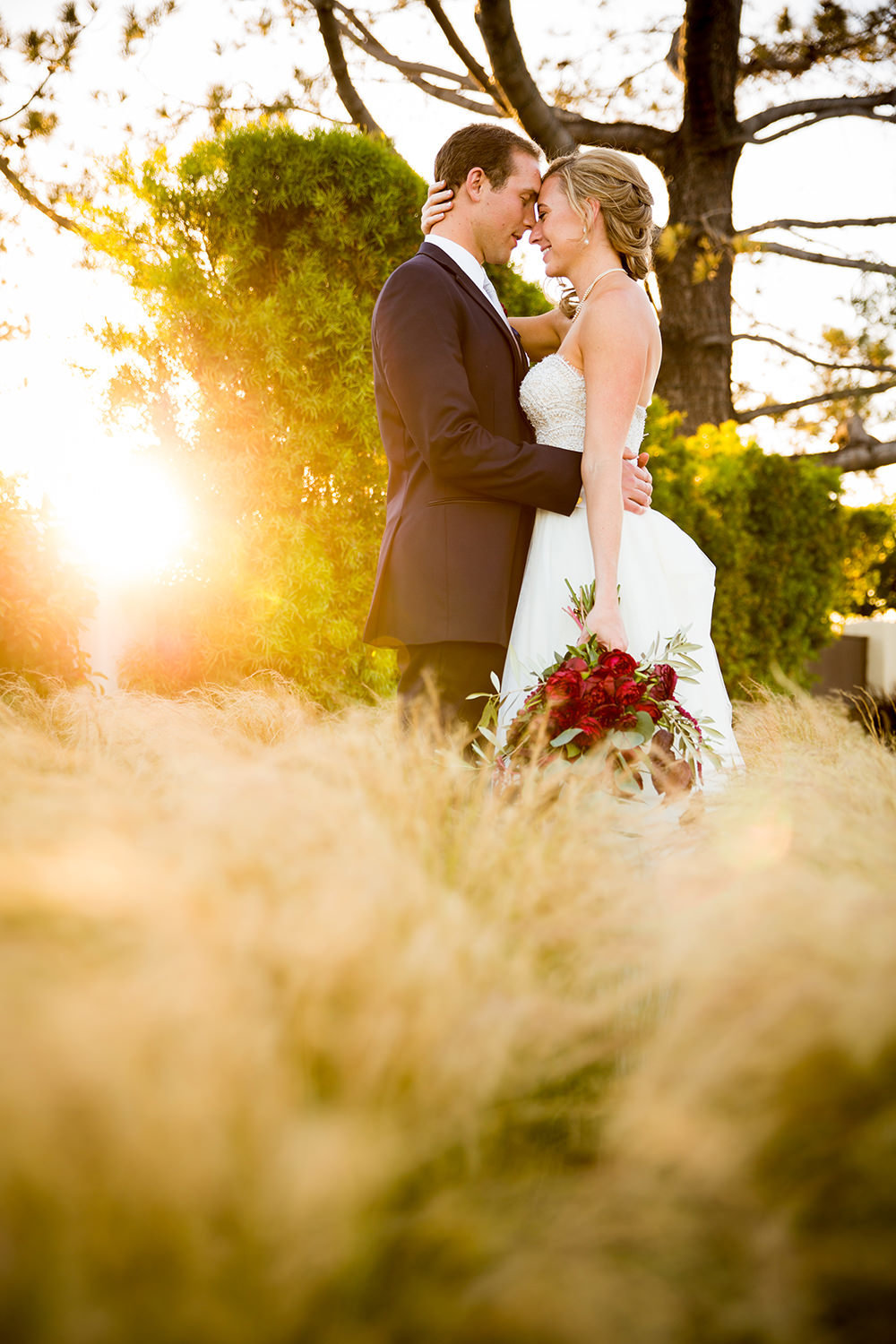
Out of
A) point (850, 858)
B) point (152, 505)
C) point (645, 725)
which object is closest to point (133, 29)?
point (152, 505)

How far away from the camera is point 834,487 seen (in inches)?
352

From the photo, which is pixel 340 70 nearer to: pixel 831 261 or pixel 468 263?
pixel 831 261

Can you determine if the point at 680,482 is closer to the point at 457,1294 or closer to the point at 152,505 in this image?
the point at 152,505

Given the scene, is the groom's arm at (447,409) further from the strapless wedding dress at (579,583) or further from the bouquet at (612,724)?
the bouquet at (612,724)

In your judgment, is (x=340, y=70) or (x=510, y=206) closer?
(x=510, y=206)

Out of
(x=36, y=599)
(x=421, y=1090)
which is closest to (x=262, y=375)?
(x=36, y=599)

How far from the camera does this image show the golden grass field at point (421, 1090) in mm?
839

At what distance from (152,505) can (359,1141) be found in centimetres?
447

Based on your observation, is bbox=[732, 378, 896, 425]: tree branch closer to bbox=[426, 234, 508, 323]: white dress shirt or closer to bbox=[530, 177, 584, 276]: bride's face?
bbox=[530, 177, 584, 276]: bride's face

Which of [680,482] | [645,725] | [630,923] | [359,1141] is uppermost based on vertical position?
[680,482]

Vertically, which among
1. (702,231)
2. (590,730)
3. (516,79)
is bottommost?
(590,730)

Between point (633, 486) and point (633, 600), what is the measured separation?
351mm

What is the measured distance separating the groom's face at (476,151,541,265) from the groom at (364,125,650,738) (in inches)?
0.5

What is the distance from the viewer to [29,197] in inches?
263
